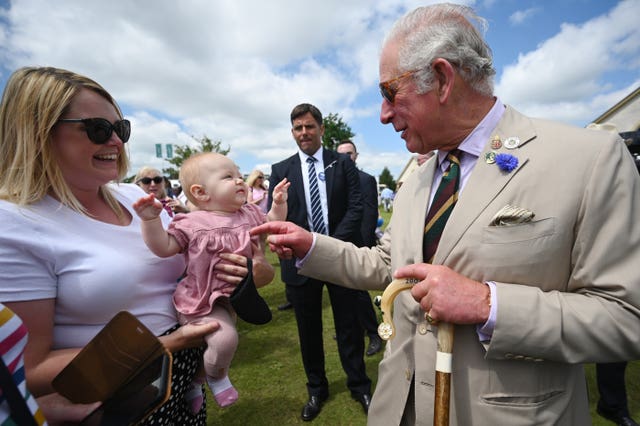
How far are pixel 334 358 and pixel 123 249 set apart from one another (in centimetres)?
377

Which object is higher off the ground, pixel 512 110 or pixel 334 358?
pixel 512 110

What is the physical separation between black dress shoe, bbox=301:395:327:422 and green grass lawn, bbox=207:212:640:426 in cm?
6

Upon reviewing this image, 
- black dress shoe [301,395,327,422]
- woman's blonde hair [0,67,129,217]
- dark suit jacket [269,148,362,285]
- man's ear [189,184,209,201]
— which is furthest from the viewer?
dark suit jacket [269,148,362,285]

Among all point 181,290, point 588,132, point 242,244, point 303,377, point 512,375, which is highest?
point 588,132

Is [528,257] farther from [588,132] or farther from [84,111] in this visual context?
[84,111]

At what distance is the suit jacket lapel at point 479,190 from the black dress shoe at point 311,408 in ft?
9.39

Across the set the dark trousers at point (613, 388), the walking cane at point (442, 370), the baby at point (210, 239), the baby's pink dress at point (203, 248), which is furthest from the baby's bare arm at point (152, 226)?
the dark trousers at point (613, 388)

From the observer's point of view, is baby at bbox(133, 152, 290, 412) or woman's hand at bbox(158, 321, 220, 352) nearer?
woman's hand at bbox(158, 321, 220, 352)

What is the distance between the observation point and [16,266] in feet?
4.38

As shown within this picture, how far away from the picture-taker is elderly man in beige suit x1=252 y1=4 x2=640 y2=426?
1229 millimetres

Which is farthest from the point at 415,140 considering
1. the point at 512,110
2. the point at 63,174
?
the point at 63,174

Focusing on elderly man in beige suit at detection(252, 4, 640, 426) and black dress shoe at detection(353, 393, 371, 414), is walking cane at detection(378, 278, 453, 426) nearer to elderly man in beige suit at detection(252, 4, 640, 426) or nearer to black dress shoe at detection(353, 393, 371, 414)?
elderly man in beige suit at detection(252, 4, 640, 426)

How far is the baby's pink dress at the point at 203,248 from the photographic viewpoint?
193 cm

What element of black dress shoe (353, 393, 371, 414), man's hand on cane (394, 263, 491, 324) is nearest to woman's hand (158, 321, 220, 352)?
man's hand on cane (394, 263, 491, 324)
